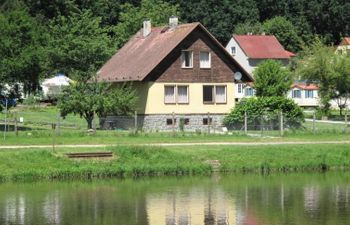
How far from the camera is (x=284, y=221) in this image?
1071 inches

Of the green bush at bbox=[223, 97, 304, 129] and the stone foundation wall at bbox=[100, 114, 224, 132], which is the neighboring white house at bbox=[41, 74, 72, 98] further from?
the green bush at bbox=[223, 97, 304, 129]

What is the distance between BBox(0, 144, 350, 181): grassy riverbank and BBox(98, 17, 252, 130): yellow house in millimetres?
18496

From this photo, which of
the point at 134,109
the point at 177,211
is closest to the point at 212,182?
the point at 177,211

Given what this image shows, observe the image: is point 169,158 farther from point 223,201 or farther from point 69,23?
point 69,23

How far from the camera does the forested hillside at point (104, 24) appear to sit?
201ft

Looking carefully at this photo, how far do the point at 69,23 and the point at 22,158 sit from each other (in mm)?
53030

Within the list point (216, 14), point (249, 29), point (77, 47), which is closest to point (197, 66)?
point (77, 47)

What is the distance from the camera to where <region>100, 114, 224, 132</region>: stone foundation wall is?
62250mm

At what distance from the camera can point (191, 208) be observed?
30219 millimetres

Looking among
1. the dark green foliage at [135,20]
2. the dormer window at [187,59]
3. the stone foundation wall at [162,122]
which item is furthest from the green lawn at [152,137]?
the dark green foliage at [135,20]

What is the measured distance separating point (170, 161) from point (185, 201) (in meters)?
8.79

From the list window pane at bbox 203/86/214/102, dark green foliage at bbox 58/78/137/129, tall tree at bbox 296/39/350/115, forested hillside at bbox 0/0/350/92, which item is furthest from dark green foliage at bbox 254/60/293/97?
dark green foliage at bbox 58/78/137/129

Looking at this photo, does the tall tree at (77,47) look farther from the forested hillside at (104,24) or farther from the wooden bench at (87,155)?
the wooden bench at (87,155)

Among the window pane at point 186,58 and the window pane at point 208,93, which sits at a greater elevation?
the window pane at point 186,58
